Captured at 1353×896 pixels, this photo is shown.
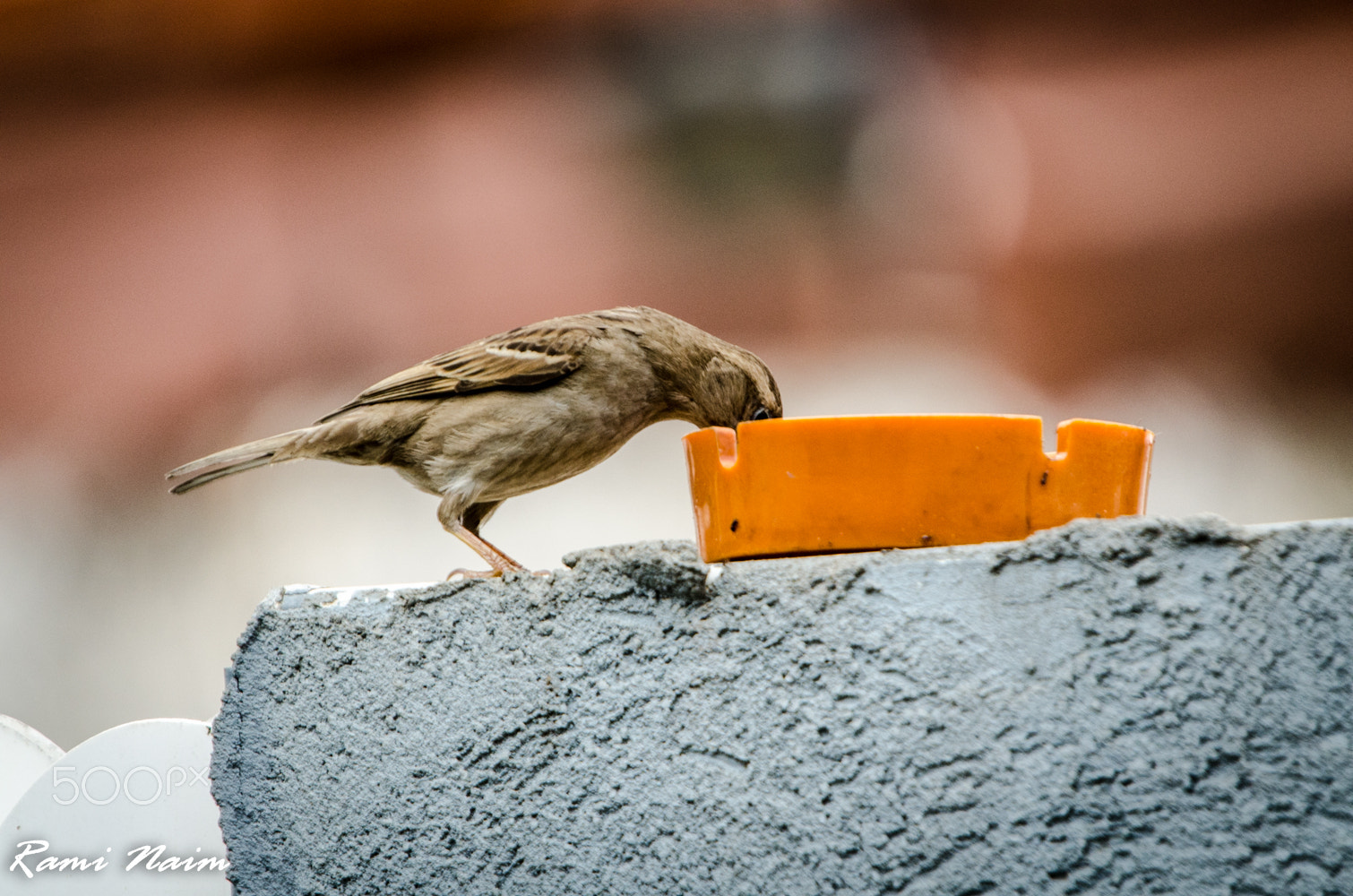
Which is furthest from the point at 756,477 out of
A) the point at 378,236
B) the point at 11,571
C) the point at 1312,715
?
the point at 11,571

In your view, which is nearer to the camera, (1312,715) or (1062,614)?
(1312,715)

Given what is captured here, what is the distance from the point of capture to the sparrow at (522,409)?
2.68 meters

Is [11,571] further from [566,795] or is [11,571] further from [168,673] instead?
[566,795]

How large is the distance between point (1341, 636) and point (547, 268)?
3.35 metres

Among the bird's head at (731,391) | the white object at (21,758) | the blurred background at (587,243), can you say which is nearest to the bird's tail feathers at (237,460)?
the white object at (21,758)

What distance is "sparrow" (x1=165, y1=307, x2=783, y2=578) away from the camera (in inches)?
106

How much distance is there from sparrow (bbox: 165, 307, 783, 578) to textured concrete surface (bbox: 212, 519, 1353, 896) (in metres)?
0.89

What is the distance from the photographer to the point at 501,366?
2787 millimetres

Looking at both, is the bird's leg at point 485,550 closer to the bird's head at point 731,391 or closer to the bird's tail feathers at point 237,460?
the bird's tail feathers at point 237,460

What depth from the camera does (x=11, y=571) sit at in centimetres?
441

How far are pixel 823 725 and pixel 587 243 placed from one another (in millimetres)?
3030

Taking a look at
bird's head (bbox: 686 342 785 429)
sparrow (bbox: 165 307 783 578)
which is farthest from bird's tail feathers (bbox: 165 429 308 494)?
bird's head (bbox: 686 342 785 429)

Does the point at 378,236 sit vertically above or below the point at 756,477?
above

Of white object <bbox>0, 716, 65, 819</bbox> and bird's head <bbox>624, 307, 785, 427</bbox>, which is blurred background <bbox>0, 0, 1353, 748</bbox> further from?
white object <bbox>0, 716, 65, 819</bbox>
